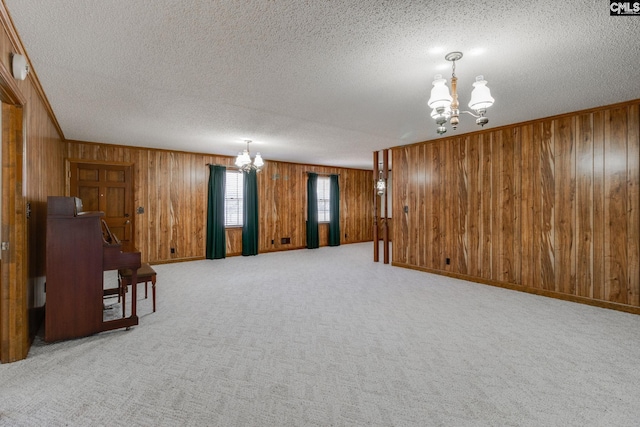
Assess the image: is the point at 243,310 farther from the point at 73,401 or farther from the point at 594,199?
the point at 594,199

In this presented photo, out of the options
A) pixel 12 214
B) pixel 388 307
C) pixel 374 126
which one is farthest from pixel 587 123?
pixel 12 214

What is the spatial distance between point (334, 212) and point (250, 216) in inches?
109

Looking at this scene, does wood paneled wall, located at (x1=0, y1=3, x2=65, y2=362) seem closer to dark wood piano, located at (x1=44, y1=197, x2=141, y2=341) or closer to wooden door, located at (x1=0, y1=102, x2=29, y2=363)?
wooden door, located at (x1=0, y1=102, x2=29, y2=363)

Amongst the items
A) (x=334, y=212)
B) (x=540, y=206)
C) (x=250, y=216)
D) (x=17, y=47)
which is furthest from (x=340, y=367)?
(x=334, y=212)

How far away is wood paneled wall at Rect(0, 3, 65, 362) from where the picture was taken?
7.45 feet

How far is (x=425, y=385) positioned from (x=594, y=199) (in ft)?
11.6

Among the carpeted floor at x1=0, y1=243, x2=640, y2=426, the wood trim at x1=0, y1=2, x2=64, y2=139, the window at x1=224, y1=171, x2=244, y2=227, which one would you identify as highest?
the wood trim at x1=0, y1=2, x2=64, y2=139

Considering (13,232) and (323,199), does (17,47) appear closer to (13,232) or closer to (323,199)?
(13,232)

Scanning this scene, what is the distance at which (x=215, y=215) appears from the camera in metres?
7.17

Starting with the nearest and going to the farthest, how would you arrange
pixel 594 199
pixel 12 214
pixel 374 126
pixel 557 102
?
pixel 12 214
pixel 557 102
pixel 594 199
pixel 374 126

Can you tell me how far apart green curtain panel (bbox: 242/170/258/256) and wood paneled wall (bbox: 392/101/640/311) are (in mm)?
3813

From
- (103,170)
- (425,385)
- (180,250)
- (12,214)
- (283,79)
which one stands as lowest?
(425,385)

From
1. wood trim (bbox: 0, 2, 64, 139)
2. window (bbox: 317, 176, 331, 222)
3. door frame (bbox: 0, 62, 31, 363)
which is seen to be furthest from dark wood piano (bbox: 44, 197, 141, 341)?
window (bbox: 317, 176, 331, 222)

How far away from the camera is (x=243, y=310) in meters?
3.65
